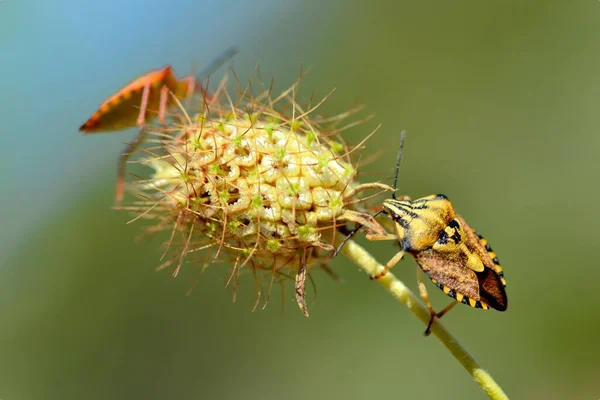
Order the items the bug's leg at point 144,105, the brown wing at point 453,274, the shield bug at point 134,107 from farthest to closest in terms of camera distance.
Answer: the shield bug at point 134,107 → the bug's leg at point 144,105 → the brown wing at point 453,274

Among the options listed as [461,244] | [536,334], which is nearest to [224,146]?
[461,244]

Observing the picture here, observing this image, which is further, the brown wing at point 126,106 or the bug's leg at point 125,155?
the brown wing at point 126,106

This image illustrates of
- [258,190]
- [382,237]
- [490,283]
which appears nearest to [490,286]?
[490,283]

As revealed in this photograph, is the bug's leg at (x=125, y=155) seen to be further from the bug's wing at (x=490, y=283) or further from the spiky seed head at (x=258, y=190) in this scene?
the bug's wing at (x=490, y=283)

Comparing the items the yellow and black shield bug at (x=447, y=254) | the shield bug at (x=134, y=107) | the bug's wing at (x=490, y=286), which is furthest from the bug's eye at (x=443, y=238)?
the shield bug at (x=134, y=107)

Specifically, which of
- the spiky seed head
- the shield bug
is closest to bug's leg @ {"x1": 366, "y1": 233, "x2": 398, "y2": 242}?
the spiky seed head

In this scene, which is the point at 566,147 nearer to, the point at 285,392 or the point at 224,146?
the point at 285,392
